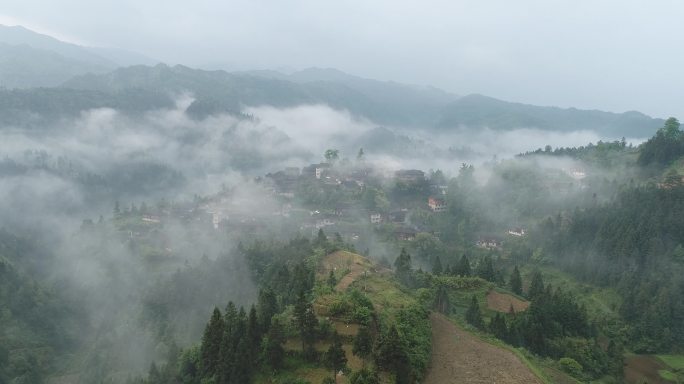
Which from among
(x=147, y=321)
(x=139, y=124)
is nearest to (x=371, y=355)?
(x=147, y=321)

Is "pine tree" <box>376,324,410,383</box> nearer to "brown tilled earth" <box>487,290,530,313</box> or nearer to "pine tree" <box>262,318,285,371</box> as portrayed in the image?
"pine tree" <box>262,318,285,371</box>

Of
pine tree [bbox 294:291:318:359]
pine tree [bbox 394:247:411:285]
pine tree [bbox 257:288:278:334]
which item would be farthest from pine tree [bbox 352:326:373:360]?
pine tree [bbox 394:247:411:285]

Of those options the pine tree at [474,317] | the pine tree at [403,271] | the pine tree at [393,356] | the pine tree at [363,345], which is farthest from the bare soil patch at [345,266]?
the pine tree at [393,356]

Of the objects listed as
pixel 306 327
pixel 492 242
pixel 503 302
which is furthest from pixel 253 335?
pixel 492 242

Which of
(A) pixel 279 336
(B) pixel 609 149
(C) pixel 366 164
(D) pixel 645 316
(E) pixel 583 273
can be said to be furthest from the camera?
(C) pixel 366 164

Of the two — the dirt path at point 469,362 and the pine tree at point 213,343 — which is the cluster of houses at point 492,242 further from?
the pine tree at point 213,343

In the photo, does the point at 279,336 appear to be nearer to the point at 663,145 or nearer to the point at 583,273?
the point at 583,273

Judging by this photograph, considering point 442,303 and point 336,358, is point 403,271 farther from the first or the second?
point 336,358
